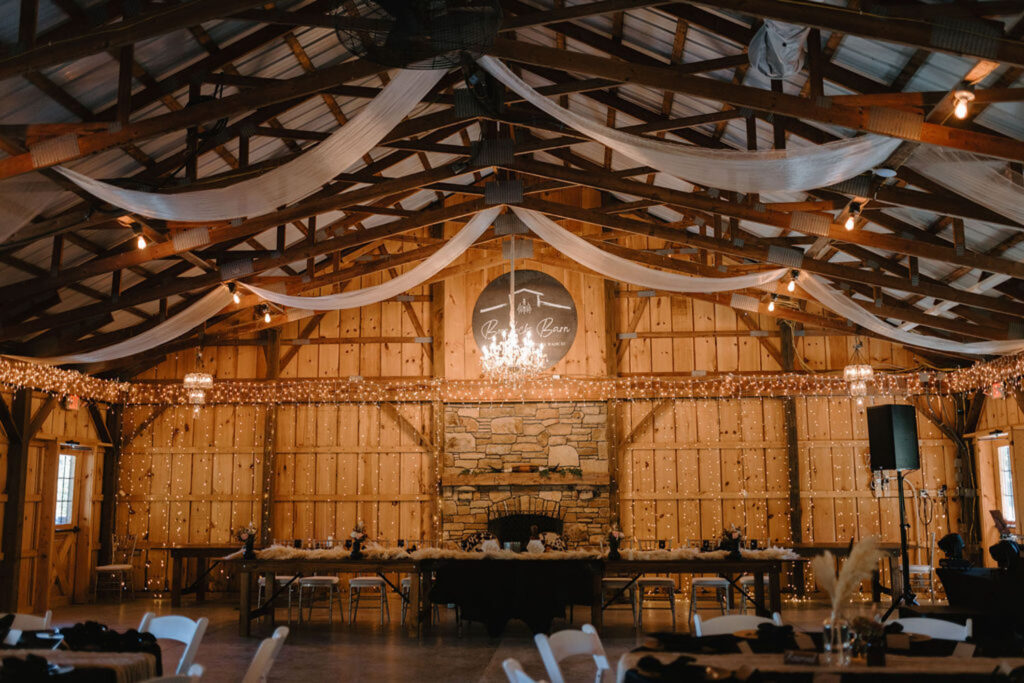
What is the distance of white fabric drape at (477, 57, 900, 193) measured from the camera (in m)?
5.80

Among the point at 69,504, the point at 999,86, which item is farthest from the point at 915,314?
the point at 69,504

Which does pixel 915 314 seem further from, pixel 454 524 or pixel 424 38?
pixel 424 38

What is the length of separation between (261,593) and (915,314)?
348 inches

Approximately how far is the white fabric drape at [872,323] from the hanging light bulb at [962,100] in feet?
13.7

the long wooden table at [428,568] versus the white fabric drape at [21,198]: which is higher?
the white fabric drape at [21,198]

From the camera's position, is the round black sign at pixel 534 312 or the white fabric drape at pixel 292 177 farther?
the round black sign at pixel 534 312

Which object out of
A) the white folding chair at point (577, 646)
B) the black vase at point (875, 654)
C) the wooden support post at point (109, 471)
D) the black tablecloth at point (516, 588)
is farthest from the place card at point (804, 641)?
the wooden support post at point (109, 471)

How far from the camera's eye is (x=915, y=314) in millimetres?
10172

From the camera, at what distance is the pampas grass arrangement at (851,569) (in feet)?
11.7

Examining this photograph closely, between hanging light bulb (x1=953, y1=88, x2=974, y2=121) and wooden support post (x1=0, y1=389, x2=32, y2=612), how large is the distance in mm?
10401

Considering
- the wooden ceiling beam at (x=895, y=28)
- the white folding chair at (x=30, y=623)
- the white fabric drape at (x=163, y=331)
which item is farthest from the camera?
the white fabric drape at (x=163, y=331)

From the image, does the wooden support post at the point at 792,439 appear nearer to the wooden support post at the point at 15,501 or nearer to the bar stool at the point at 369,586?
the bar stool at the point at 369,586

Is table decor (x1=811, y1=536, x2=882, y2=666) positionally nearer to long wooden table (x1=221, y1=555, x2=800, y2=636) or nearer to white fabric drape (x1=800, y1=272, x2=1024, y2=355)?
long wooden table (x1=221, y1=555, x2=800, y2=636)

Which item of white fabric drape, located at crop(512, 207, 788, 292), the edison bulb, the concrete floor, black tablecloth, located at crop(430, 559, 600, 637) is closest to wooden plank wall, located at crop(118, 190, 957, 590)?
the concrete floor
